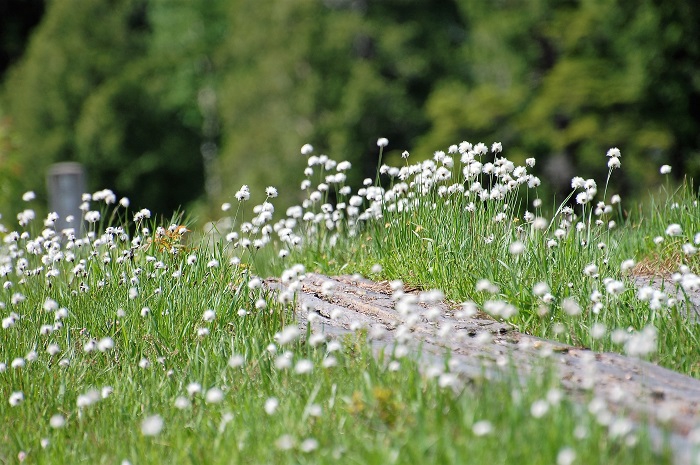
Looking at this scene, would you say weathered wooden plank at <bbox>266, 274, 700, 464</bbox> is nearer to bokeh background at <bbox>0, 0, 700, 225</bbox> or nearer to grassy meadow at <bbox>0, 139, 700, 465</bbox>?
grassy meadow at <bbox>0, 139, 700, 465</bbox>

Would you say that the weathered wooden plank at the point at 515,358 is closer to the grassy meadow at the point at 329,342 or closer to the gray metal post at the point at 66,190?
the grassy meadow at the point at 329,342

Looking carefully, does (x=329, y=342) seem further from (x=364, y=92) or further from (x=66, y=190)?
(x=364, y=92)

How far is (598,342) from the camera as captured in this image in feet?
15.0

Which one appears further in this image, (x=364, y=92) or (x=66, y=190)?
(x=364, y=92)

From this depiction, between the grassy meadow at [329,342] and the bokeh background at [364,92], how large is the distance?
52.5 ft

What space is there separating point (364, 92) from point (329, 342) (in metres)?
20.6

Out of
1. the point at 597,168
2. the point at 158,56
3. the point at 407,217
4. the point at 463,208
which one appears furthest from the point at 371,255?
the point at 158,56

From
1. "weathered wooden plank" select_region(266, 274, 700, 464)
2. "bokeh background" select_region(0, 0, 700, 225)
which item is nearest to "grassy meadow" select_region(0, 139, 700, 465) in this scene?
"weathered wooden plank" select_region(266, 274, 700, 464)

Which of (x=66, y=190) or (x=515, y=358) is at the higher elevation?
(x=515, y=358)

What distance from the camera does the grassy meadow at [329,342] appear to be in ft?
11.0

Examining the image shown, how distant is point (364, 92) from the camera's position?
80.6ft

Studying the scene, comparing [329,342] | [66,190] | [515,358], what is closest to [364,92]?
[66,190]

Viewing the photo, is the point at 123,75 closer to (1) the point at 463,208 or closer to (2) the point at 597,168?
(2) the point at 597,168

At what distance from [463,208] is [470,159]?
0.45 m
